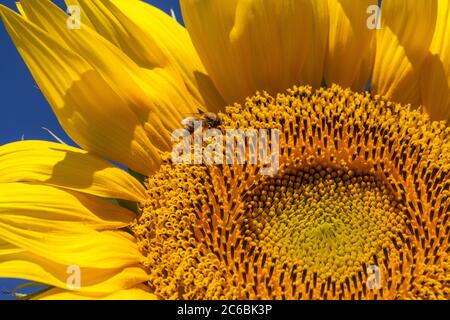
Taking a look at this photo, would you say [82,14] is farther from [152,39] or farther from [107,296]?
[107,296]

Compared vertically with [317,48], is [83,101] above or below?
below

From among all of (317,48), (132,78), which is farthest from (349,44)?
(132,78)

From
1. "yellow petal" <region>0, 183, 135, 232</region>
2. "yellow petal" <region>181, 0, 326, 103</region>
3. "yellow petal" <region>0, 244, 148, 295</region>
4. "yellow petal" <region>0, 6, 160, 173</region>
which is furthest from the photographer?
"yellow petal" <region>181, 0, 326, 103</region>

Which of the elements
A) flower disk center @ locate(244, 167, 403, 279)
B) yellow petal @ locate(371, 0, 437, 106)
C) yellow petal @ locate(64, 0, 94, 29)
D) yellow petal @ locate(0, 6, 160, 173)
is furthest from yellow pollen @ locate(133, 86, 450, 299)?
yellow petal @ locate(64, 0, 94, 29)

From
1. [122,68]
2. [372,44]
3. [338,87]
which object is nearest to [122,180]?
[122,68]

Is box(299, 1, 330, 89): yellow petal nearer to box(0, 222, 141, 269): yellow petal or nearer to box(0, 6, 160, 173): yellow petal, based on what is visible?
box(0, 6, 160, 173): yellow petal

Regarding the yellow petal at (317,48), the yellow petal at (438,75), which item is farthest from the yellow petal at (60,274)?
the yellow petal at (438,75)

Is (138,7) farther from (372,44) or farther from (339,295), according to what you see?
(339,295)
